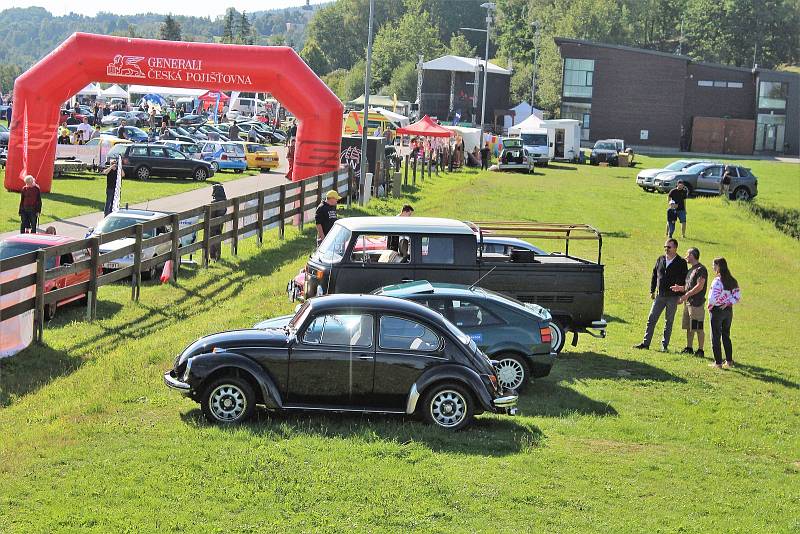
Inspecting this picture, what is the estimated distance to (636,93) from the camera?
94438 millimetres

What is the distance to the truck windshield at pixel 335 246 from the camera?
49.4 feet

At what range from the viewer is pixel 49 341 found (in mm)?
15023

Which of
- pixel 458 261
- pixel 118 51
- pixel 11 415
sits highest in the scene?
pixel 118 51

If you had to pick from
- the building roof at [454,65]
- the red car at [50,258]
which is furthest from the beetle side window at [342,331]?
the building roof at [454,65]

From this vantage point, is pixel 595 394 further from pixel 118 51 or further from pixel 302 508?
pixel 118 51

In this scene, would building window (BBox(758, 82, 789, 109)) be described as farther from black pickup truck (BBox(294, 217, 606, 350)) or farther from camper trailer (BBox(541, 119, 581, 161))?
black pickup truck (BBox(294, 217, 606, 350))

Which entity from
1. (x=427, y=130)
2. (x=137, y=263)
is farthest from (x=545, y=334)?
(x=427, y=130)

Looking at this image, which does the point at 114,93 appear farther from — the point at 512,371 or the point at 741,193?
the point at 512,371

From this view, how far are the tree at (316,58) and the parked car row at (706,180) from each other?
470 ft

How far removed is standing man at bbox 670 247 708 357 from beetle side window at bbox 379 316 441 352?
647cm

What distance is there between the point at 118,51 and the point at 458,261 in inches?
793

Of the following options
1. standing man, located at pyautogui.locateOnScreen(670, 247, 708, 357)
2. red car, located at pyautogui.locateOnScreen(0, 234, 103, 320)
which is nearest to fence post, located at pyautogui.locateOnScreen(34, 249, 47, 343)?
red car, located at pyautogui.locateOnScreen(0, 234, 103, 320)

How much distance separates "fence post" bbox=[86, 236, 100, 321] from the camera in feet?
54.2

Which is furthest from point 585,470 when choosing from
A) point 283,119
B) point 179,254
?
point 283,119
